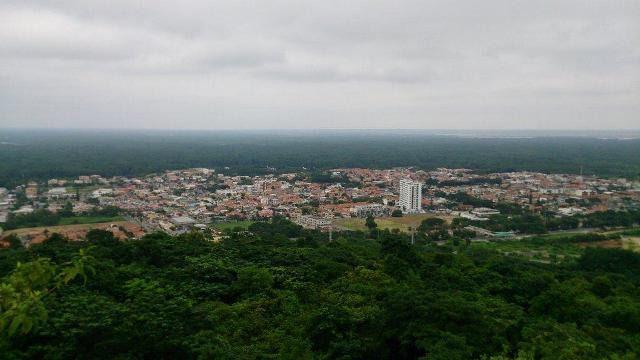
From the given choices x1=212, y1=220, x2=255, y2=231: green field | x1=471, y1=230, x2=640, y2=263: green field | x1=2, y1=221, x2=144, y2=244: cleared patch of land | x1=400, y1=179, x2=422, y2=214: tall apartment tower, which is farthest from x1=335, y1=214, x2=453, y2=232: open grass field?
x1=2, y1=221, x2=144, y2=244: cleared patch of land

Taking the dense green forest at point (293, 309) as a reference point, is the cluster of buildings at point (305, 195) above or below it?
below

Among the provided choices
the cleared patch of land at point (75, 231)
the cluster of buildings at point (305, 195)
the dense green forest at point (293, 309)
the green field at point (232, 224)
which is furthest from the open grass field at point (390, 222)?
the dense green forest at point (293, 309)

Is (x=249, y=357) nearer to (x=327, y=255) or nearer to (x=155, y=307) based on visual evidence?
(x=155, y=307)

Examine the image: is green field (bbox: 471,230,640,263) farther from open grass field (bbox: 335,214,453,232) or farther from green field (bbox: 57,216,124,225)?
green field (bbox: 57,216,124,225)

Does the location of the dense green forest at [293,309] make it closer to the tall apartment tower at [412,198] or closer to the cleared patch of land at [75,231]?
the cleared patch of land at [75,231]

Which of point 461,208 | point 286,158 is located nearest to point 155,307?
point 461,208

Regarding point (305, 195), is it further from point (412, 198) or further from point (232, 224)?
point (232, 224)
